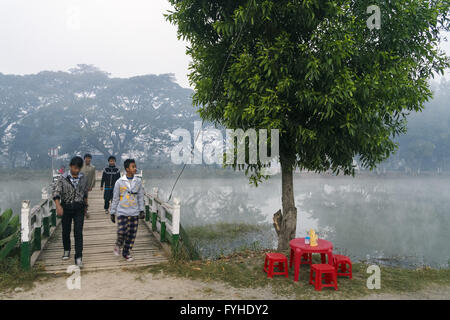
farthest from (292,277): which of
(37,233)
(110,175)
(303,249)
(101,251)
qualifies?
(110,175)

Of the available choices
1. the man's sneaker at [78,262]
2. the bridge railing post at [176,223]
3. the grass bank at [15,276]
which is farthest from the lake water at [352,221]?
the grass bank at [15,276]

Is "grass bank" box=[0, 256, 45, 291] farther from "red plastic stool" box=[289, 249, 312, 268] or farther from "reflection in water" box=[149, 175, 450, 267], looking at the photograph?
"reflection in water" box=[149, 175, 450, 267]

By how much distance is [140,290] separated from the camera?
220 inches

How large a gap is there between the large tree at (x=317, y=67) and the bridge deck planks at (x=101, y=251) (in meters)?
3.46

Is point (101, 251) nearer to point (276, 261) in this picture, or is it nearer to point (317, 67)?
point (276, 261)

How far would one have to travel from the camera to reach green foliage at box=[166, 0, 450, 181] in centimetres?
699

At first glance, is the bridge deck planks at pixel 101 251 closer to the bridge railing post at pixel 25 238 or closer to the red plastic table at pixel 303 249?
the bridge railing post at pixel 25 238

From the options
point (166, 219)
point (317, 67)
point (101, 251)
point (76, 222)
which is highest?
point (317, 67)

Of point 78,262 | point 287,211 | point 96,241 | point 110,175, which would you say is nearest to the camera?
point 78,262

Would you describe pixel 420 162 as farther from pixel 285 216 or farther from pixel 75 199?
pixel 75 199

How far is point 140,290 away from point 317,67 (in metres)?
5.46

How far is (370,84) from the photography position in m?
6.80

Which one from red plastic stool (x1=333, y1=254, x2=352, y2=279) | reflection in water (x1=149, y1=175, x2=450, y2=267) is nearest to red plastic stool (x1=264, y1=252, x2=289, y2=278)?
red plastic stool (x1=333, y1=254, x2=352, y2=279)

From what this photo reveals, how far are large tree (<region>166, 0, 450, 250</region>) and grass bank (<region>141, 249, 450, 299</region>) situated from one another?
2.67 m
